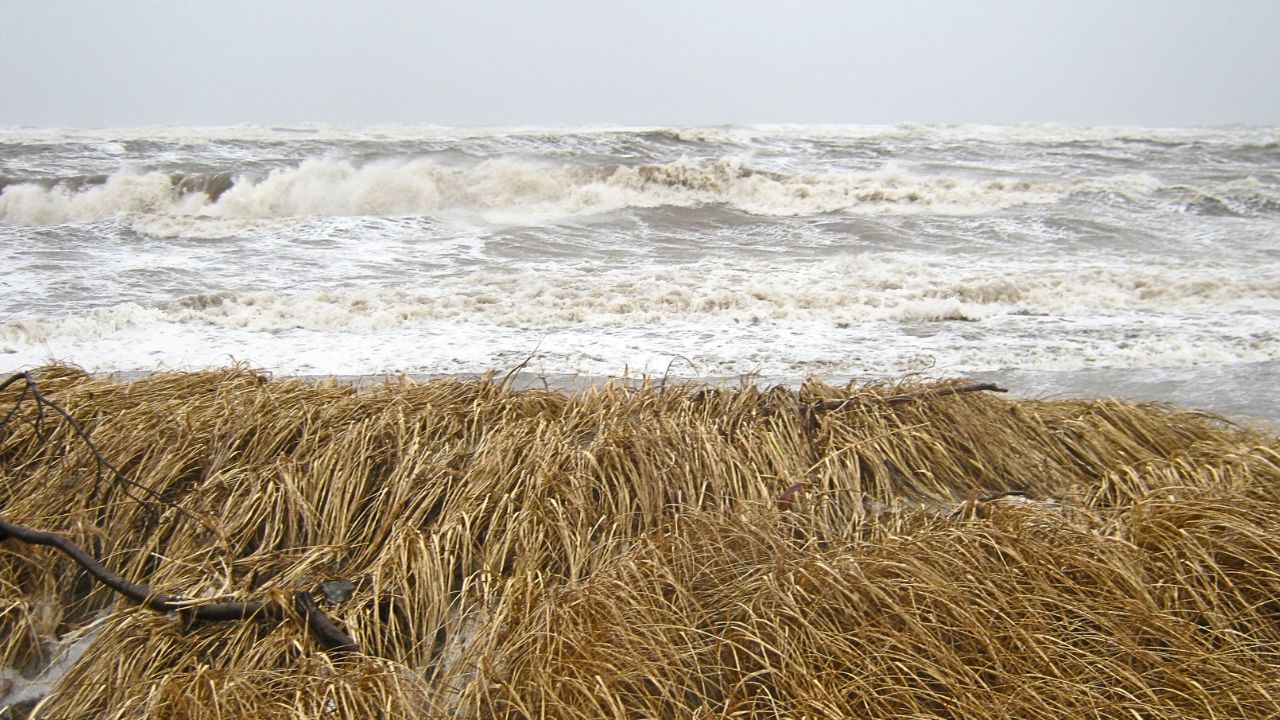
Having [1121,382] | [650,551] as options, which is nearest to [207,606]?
[650,551]

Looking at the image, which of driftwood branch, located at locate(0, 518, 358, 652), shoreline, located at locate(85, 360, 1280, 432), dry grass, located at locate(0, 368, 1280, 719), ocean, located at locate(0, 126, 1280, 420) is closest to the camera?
dry grass, located at locate(0, 368, 1280, 719)

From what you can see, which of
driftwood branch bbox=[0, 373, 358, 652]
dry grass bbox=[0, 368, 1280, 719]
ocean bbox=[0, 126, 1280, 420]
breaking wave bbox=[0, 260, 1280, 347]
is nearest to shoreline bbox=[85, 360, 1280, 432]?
ocean bbox=[0, 126, 1280, 420]

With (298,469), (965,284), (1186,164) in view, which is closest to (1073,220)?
(965,284)

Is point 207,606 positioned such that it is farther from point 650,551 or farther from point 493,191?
point 493,191

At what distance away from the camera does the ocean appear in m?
6.87

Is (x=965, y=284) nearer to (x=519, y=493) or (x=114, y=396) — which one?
(x=519, y=493)

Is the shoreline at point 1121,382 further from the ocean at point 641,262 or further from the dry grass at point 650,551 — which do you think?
the dry grass at point 650,551

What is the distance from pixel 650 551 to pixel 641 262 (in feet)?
27.3

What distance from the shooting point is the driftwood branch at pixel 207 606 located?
2590 millimetres

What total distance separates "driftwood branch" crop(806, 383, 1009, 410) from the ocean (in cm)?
62

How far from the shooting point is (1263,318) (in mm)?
7949

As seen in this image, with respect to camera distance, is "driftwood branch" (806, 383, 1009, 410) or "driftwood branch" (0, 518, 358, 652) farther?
"driftwood branch" (806, 383, 1009, 410)

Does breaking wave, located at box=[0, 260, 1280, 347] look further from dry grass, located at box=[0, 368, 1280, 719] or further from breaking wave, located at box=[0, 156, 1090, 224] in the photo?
breaking wave, located at box=[0, 156, 1090, 224]

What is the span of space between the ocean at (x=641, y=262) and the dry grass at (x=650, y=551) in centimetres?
119
